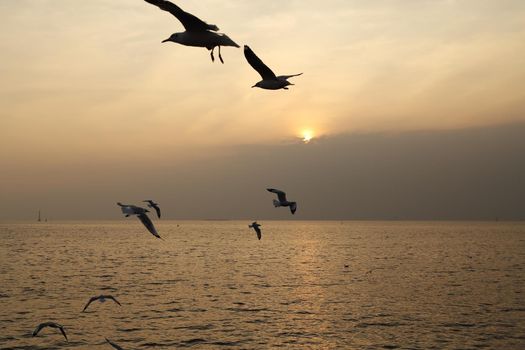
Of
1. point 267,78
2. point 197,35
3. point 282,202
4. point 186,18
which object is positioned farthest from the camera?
point 282,202

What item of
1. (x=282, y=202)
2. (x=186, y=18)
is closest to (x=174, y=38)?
(x=186, y=18)

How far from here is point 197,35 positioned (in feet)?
36.7

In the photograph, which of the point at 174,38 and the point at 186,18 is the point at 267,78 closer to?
the point at 174,38

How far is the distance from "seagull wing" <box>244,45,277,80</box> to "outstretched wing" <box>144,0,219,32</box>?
2251 mm

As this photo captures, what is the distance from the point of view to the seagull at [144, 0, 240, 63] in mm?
10388

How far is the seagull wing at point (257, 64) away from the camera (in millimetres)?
13120

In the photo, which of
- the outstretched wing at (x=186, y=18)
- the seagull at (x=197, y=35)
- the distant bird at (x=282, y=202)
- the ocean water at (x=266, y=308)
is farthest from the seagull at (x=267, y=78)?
the ocean water at (x=266, y=308)

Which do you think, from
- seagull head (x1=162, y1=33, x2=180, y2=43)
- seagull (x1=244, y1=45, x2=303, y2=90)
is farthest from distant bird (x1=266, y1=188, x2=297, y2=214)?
seagull head (x1=162, y1=33, x2=180, y2=43)

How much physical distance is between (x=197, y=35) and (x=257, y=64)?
250 centimetres

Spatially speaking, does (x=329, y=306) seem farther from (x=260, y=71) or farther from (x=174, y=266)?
(x=174, y=266)

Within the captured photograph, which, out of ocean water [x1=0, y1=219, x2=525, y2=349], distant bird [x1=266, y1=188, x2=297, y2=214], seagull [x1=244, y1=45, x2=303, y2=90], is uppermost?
seagull [x1=244, y1=45, x2=303, y2=90]

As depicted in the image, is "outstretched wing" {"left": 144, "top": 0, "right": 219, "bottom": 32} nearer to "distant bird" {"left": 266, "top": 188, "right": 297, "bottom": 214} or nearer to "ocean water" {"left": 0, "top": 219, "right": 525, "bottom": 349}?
"distant bird" {"left": 266, "top": 188, "right": 297, "bottom": 214}

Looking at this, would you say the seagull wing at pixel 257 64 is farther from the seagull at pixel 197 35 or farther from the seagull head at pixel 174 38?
the seagull head at pixel 174 38

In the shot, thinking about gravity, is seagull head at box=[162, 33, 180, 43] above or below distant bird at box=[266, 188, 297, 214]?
above
